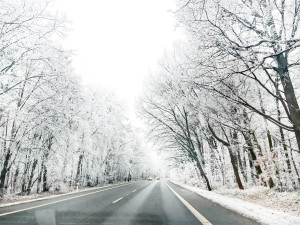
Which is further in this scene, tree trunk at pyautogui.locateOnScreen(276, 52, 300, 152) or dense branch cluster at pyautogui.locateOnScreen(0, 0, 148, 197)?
dense branch cluster at pyautogui.locateOnScreen(0, 0, 148, 197)

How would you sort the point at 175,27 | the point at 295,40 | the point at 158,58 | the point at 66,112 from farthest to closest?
the point at 158,58, the point at 66,112, the point at 175,27, the point at 295,40

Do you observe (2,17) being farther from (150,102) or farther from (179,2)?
(150,102)

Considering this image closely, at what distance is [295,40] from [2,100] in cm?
1121

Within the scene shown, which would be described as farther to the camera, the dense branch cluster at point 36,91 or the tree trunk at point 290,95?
the dense branch cluster at point 36,91

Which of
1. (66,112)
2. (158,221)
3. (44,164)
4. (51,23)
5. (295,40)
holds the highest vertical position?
(51,23)

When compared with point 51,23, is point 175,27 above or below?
below

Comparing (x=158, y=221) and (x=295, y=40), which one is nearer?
(x=295, y=40)

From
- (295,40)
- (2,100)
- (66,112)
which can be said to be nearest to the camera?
(295,40)

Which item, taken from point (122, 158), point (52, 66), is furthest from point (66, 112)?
point (122, 158)

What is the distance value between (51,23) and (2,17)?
2.11 m

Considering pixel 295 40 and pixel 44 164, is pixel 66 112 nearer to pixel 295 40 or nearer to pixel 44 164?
pixel 44 164

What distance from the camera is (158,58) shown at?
14078 millimetres

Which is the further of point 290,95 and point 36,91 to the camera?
point 36,91

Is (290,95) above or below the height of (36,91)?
below
